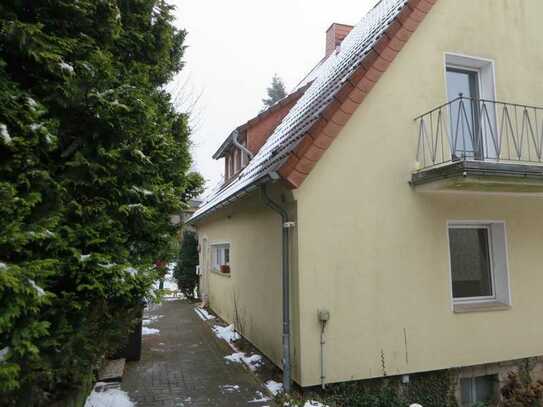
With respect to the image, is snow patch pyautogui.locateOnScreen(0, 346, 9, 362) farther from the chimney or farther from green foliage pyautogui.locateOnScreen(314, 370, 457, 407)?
the chimney

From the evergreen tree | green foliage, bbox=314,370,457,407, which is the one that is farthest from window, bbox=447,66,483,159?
the evergreen tree

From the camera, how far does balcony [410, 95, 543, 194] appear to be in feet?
16.8

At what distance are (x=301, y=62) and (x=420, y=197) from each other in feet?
183

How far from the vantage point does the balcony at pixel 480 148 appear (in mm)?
5125

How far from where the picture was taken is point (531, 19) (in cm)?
693

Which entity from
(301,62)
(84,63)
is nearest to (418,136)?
(84,63)

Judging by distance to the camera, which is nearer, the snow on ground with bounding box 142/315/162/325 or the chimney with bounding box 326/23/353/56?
the snow on ground with bounding box 142/315/162/325

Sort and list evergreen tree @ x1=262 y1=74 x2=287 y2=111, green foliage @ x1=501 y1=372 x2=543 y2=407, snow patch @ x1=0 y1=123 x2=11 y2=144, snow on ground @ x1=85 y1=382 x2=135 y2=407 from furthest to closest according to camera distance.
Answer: evergreen tree @ x1=262 y1=74 x2=287 y2=111 → green foliage @ x1=501 y1=372 x2=543 y2=407 → snow on ground @ x1=85 y1=382 x2=135 y2=407 → snow patch @ x1=0 y1=123 x2=11 y2=144

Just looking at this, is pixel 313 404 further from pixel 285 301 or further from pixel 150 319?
pixel 150 319

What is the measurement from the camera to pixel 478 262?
254 inches

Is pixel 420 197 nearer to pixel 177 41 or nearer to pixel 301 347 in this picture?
pixel 301 347

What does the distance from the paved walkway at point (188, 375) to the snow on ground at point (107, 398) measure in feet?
0.40

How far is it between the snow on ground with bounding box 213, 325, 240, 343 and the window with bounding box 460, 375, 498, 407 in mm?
4482

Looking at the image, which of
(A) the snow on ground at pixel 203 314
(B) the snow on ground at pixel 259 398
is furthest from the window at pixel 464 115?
(A) the snow on ground at pixel 203 314
